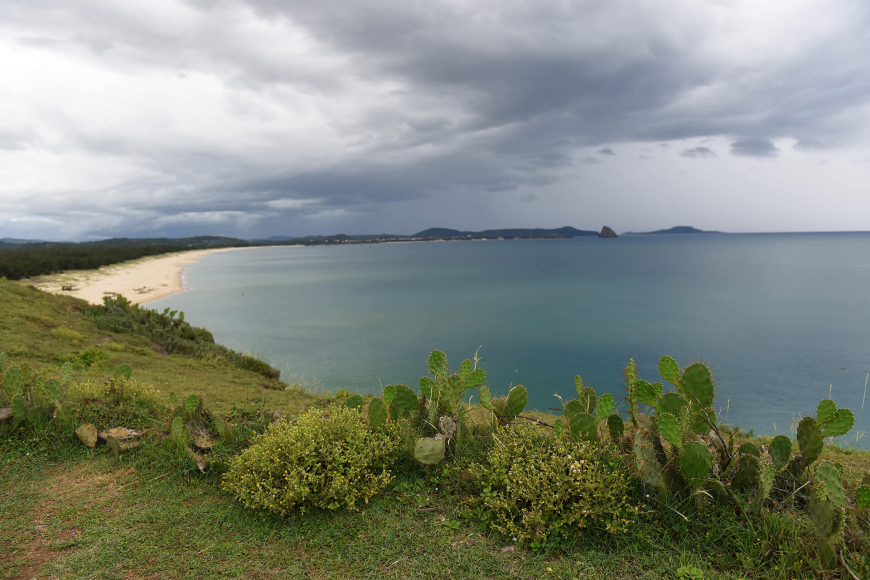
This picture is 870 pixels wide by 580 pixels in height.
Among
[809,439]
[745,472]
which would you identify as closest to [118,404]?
[745,472]

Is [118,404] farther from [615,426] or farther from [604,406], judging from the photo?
[615,426]

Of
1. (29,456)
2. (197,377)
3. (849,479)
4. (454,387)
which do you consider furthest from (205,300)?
(849,479)

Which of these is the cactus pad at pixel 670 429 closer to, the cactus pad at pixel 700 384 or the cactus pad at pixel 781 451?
the cactus pad at pixel 700 384

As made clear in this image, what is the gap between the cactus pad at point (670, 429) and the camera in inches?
159

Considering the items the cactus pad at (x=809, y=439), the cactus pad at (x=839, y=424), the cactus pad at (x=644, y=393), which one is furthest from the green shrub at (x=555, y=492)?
the cactus pad at (x=839, y=424)

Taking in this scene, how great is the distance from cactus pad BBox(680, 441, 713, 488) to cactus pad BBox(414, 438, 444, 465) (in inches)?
94.0

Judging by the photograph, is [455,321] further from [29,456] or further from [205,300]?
[29,456]

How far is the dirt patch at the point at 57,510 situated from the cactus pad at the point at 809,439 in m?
6.85

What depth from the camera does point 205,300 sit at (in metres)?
42.2

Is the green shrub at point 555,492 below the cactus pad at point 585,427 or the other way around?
below

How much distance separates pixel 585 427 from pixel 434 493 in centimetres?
177

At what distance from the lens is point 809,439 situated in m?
4.18

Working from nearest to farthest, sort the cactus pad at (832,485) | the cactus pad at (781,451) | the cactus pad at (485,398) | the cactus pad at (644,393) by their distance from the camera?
1. the cactus pad at (832,485)
2. the cactus pad at (781,451)
3. the cactus pad at (644,393)
4. the cactus pad at (485,398)

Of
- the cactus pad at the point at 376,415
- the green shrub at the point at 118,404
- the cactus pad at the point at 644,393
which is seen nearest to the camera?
the cactus pad at the point at 644,393
